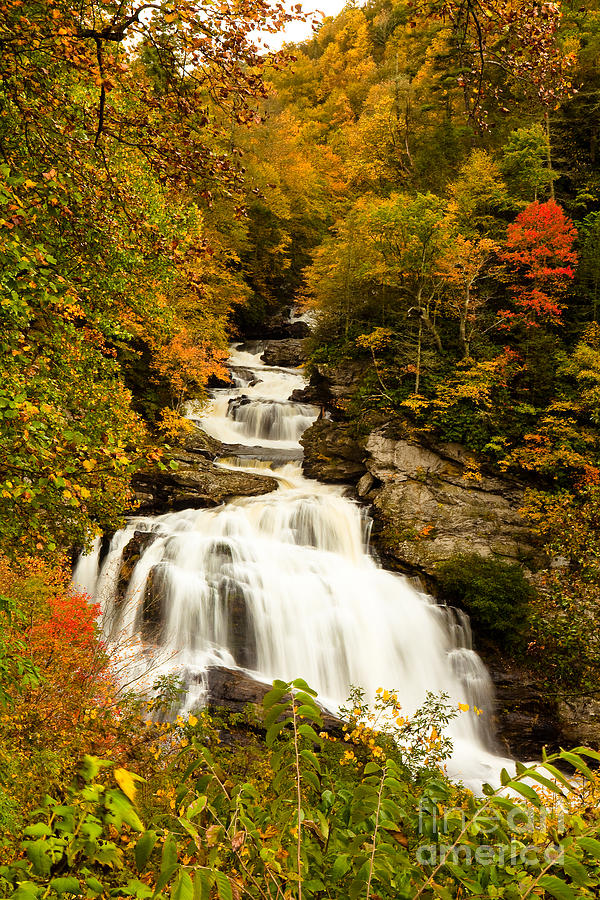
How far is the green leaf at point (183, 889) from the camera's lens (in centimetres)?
88

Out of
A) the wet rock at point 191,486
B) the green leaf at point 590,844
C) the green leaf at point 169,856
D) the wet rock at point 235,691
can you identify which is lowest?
the wet rock at point 235,691

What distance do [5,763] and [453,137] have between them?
2480 centimetres

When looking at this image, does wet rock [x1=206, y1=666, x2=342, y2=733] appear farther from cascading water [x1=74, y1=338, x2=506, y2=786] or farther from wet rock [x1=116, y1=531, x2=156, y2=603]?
wet rock [x1=116, y1=531, x2=156, y2=603]

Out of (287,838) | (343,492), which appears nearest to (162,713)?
(287,838)

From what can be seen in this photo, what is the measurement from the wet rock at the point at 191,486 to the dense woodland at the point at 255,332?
3.19ft

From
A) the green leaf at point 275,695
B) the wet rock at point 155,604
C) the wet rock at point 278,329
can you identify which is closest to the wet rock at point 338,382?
the wet rock at point 155,604

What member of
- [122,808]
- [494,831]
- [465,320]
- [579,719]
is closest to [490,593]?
[579,719]

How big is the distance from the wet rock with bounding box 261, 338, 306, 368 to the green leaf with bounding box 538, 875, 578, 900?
2409 centimetres

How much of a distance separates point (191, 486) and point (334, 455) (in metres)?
4.90

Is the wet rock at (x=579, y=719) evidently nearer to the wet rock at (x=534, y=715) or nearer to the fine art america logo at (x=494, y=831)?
the wet rock at (x=534, y=715)

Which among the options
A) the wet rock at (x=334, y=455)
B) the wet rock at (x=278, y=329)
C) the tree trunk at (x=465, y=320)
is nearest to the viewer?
the tree trunk at (x=465, y=320)

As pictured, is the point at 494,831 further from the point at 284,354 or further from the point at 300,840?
the point at 284,354

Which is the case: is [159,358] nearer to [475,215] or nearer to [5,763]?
[475,215]

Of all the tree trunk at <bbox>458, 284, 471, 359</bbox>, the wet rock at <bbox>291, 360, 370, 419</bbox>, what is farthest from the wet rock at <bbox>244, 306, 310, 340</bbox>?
the tree trunk at <bbox>458, 284, 471, 359</bbox>
